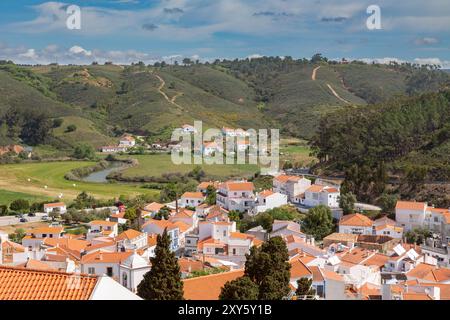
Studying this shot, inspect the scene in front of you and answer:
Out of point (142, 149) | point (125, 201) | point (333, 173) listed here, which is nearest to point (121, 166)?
point (142, 149)

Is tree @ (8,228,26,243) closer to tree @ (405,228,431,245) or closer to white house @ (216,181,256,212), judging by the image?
white house @ (216,181,256,212)

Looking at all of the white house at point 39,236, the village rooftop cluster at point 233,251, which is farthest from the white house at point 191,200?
the white house at point 39,236

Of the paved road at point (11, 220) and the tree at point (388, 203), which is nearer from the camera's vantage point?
the tree at point (388, 203)

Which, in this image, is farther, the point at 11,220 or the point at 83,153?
the point at 83,153

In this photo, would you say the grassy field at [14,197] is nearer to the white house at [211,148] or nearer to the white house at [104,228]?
the white house at [104,228]

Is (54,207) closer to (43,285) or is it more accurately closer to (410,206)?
(410,206)

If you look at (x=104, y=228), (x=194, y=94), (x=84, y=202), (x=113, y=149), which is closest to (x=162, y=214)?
(x=104, y=228)
